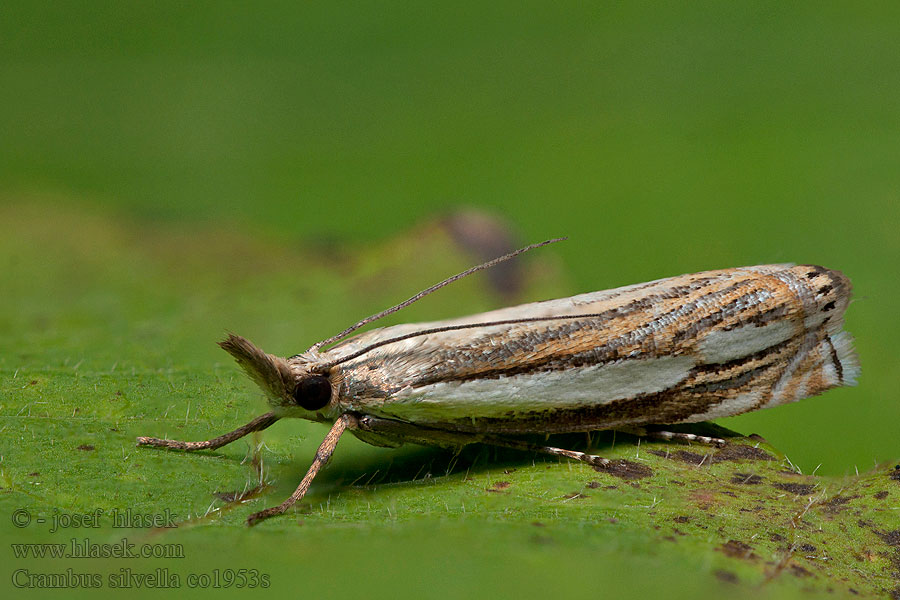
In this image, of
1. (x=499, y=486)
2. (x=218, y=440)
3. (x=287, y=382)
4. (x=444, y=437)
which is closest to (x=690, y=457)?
(x=499, y=486)

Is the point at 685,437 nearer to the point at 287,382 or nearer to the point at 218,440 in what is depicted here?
the point at 287,382

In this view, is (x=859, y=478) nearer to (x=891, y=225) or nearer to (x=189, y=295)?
(x=891, y=225)

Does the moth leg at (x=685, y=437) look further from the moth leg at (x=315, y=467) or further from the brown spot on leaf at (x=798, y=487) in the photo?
the moth leg at (x=315, y=467)

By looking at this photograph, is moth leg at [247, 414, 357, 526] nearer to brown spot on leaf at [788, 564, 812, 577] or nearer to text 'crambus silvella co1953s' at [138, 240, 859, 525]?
text 'crambus silvella co1953s' at [138, 240, 859, 525]

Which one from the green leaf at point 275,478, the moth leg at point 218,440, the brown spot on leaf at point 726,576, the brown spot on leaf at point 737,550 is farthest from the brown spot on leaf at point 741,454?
the moth leg at point 218,440

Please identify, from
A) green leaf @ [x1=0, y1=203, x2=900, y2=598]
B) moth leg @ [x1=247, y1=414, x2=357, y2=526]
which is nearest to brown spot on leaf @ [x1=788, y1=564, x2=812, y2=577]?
green leaf @ [x1=0, y1=203, x2=900, y2=598]

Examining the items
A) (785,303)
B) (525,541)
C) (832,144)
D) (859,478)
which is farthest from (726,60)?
(525,541)
